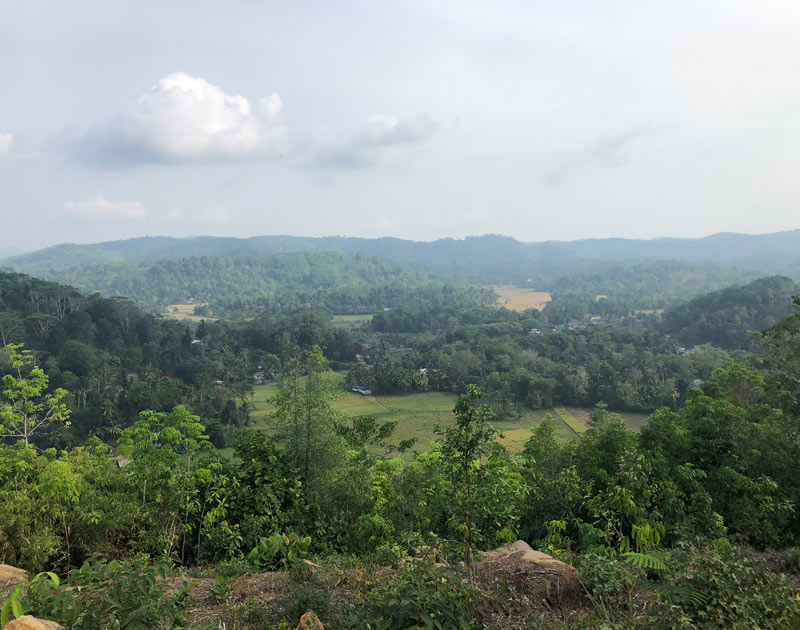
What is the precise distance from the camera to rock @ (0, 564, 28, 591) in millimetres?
5071

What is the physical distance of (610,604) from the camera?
446cm

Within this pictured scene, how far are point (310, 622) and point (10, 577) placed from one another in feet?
13.2

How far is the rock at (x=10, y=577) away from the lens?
5.07 meters

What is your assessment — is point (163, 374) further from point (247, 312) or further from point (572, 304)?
point (572, 304)

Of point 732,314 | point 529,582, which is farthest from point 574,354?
point 529,582

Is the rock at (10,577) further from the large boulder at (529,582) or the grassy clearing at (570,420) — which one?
the grassy clearing at (570,420)

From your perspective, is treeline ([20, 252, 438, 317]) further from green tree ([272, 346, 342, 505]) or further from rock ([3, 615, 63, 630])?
rock ([3, 615, 63, 630])

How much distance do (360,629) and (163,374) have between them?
5401cm

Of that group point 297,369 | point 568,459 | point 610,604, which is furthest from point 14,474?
A: point 568,459

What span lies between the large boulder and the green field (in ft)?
88.3

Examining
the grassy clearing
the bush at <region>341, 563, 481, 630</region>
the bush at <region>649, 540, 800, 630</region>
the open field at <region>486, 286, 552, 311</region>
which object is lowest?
the grassy clearing

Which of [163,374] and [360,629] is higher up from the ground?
[360,629]

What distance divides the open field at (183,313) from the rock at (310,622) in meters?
101

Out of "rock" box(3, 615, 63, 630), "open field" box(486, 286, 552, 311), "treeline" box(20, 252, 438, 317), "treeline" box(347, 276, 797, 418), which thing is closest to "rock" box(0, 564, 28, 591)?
"rock" box(3, 615, 63, 630)
